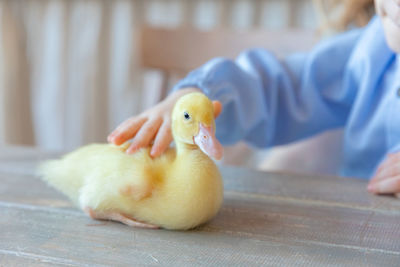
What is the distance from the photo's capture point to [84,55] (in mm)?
1760

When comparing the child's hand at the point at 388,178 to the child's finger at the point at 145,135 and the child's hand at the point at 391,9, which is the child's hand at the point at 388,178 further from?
the child's finger at the point at 145,135

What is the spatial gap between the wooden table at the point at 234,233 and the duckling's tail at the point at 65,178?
0.06 feet

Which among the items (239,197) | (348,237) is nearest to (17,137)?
(239,197)

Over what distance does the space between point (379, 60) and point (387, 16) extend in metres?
0.23

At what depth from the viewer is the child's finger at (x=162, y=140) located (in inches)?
18.4

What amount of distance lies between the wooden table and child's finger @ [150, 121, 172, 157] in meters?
0.08

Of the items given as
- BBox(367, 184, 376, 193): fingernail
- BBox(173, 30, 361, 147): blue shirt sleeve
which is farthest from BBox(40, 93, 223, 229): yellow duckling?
BBox(173, 30, 361, 147): blue shirt sleeve

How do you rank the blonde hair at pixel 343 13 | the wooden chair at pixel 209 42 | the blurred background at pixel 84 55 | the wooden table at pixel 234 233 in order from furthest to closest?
the blurred background at pixel 84 55 → the wooden chair at pixel 209 42 → the blonde hair at pixel 343 13 → the wooden table at pixel 234 233

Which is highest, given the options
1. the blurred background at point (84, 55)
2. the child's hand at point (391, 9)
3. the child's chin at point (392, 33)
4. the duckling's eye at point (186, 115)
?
the child's hand at point (391, 9)

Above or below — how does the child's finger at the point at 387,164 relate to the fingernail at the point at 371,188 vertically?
above

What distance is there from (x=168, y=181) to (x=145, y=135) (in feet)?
0.29

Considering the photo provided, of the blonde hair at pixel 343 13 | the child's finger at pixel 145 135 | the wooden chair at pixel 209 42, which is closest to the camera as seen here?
the child's finger at pixel 145 135

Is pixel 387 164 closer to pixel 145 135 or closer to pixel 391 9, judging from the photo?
pixel 391 9

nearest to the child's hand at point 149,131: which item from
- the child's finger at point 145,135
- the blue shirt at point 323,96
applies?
the child's finger at point 145,135
